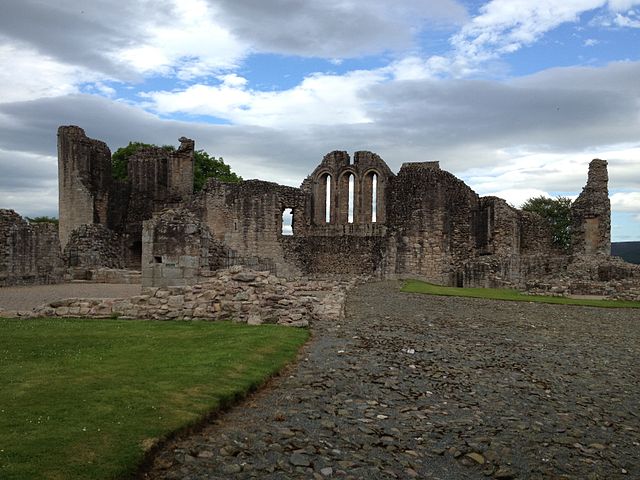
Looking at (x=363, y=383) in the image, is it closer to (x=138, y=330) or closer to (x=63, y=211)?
(x=138, y=330)

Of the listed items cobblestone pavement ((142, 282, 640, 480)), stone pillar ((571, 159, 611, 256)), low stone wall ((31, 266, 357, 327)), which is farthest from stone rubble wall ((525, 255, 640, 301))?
low stone wall ((31, 266, 357, 327))

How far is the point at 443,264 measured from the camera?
101ft

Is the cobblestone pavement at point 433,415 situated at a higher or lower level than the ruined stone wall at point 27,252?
lower

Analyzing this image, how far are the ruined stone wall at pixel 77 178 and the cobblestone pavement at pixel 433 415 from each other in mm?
31958

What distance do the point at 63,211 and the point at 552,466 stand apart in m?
39.7

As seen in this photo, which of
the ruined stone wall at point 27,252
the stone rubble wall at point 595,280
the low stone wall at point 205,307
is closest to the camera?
the low stone wall at point 205,307

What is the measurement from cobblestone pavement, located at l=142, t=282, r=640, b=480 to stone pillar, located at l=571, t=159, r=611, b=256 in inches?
845

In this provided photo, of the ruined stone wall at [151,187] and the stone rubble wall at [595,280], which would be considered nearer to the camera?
the stone rubble wall at [595,280]

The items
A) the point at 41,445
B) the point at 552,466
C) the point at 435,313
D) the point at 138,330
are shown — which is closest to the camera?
the point at 41,445

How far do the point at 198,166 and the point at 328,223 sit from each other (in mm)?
20804

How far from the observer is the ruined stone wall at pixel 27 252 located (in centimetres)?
2481

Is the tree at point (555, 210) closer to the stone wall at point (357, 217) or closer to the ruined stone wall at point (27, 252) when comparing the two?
the stone wall at point (357, 217)

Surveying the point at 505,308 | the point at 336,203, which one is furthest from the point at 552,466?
the point at 336,203

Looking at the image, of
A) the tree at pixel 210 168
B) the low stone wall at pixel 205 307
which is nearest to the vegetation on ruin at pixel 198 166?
the tree at pixel 210 168
